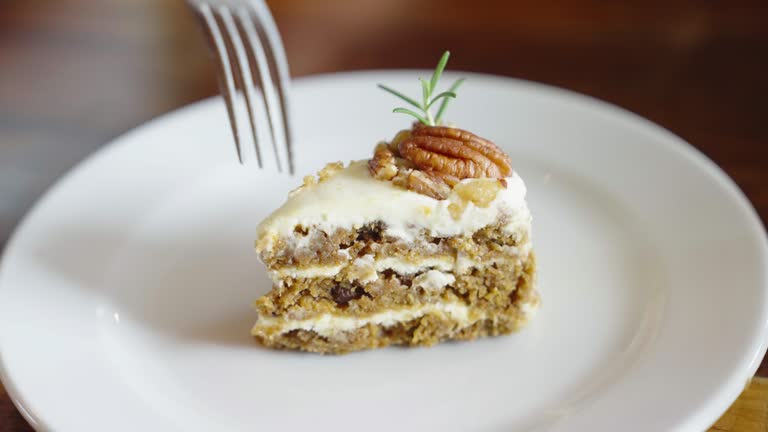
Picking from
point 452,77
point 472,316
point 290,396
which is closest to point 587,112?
point 452,77

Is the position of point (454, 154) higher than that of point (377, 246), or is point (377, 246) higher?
point (454, 154)

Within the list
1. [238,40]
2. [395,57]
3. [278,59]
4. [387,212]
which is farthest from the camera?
[395,57]

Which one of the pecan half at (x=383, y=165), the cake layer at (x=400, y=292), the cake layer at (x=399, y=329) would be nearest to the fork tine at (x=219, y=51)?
the pecan half at (x=383, y=165)

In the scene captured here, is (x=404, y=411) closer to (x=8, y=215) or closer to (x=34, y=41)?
(x=8, y=215)

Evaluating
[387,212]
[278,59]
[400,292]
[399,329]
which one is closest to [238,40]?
[278,59]

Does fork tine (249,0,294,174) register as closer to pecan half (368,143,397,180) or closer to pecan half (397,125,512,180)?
pecan half (368,143,397,180)

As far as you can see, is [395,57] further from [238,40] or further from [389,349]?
[389,349]
